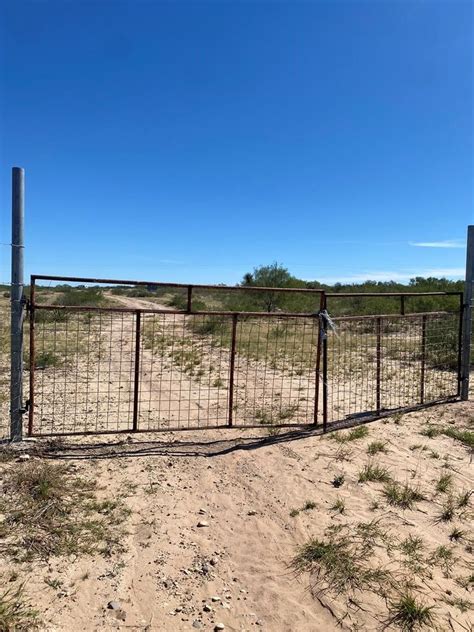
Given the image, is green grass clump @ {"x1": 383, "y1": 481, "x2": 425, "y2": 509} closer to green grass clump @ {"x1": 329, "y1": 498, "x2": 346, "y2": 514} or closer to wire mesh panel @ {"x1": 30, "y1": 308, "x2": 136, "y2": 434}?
green grass clump @ {"x1": 329, "y1": 498, "x2": 346, "y2": 514}

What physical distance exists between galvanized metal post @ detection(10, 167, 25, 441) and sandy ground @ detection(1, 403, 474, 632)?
0.85 m

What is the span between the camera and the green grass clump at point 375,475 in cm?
516

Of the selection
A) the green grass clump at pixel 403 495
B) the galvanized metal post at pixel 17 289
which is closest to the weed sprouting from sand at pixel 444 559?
the green grass clump at pixel 403 495

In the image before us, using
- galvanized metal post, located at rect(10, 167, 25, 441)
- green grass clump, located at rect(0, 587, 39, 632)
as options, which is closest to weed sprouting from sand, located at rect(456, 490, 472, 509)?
green grass clump, located at rect(0, 587, 39, 632)

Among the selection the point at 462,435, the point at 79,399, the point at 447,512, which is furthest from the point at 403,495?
the point at 79,399

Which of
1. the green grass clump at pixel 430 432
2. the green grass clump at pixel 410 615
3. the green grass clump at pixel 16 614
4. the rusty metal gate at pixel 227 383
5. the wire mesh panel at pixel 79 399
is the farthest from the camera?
the wire mesh panel at pixel 79 399

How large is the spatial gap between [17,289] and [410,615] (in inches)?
199

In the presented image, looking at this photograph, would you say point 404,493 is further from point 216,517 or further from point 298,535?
point 216,517

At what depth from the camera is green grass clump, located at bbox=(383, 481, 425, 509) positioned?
4633mm

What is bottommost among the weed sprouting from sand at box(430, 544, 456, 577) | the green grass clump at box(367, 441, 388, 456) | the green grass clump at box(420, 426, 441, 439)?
the weed sprouting from sand at box(430, 544, 456, 577)

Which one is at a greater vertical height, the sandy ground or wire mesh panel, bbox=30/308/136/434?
wire mesh panel, bbox=30/308/136/434

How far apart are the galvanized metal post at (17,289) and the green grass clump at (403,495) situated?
14.1 feet

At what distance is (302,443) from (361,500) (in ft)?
5.40

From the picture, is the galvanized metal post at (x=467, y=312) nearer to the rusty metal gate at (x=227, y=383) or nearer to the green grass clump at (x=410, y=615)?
the rusty metal gate at (x=227, y=383)
